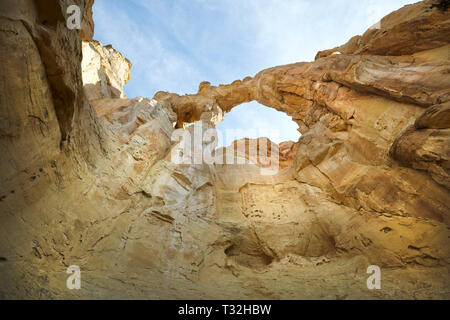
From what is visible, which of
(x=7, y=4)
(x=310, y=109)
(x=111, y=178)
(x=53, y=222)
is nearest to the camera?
(x=7, y=4)

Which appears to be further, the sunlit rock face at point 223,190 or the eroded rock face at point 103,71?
the eroded rock face at point 103,71

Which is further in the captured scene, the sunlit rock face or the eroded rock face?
the eroded rock face

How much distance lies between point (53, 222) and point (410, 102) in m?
12.0

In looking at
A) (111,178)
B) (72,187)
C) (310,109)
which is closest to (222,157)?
(310,109)

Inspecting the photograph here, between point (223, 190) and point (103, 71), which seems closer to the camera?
point (223, 190)

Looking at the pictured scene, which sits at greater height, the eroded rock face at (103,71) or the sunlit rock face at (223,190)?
the eroded rock face at (103,71)

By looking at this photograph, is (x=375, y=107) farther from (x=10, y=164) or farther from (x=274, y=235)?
(x=10, y=164)

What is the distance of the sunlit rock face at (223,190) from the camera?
443 centimetres

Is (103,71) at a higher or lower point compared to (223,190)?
higher

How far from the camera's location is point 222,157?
49.7 ft

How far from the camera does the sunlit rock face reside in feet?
14.5

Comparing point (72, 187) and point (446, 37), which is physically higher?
point (446, 37)

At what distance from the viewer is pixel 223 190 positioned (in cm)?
1172

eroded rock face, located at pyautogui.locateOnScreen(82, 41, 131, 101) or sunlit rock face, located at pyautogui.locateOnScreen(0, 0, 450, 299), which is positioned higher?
eroded rock face, located at pyautogui.locateOnScreen(82, 41, 131, 101)
